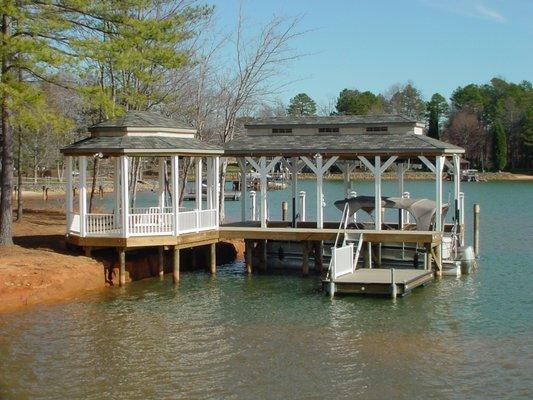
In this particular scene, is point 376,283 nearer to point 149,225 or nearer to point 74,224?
point 149,225

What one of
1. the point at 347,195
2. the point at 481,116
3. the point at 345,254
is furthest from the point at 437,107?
the point at 345,254

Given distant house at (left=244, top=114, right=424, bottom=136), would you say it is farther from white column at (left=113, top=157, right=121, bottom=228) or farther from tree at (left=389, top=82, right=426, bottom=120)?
tree at (left=389, top=82, right=426, bottom=120)

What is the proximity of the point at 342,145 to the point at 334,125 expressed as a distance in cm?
190

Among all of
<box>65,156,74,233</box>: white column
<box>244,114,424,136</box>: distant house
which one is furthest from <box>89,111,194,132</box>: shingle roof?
<box>244,114,424,136</box>: distant house

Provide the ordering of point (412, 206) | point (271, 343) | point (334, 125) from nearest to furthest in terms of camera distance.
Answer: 1. point (271, 343)
2. point (412, 206)
3. point (334, 125)

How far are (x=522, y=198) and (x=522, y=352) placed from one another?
187 feet

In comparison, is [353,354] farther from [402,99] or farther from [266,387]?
[402,99]

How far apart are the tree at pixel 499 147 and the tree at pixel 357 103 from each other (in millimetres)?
19760

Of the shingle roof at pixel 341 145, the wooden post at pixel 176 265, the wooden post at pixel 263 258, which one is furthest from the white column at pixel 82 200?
the wooden post at pixel 263 258

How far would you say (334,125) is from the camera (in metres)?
30.1

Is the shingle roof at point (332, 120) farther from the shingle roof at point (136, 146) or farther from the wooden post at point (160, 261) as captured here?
the wooden post at point (160, 261)

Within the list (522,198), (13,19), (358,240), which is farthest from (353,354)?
(522,198)

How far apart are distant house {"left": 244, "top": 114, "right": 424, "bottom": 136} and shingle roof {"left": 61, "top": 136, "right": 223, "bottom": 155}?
4.68m

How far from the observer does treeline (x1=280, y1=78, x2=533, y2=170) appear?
11319 centimetres
